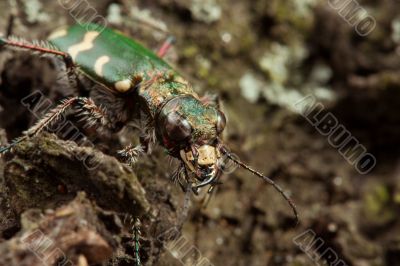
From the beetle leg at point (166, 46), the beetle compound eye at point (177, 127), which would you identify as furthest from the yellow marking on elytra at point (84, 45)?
the beetle compound eye at point (177, 127)

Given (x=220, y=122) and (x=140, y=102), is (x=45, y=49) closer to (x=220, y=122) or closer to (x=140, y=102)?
(x=140, y=102)

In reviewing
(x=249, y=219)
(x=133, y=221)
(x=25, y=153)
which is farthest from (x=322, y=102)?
(x=25, y=153)

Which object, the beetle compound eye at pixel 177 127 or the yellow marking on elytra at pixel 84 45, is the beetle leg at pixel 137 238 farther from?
the yellow marking on elytra at pixel 84 45

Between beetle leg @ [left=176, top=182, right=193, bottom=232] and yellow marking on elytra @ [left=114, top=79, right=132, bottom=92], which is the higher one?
yellow marking on elytra @ [left=114, top=79, right=132, bottom=92]

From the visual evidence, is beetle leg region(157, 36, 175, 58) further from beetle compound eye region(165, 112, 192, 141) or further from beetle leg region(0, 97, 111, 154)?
beetle compound eye region(165, 112, 192, 141)

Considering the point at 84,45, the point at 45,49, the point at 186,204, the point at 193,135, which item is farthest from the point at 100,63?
the point at 186,204

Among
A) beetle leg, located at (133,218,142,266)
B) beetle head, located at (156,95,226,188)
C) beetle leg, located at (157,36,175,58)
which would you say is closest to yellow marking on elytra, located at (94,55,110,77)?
beetle head, located at (156,95,226,188)
